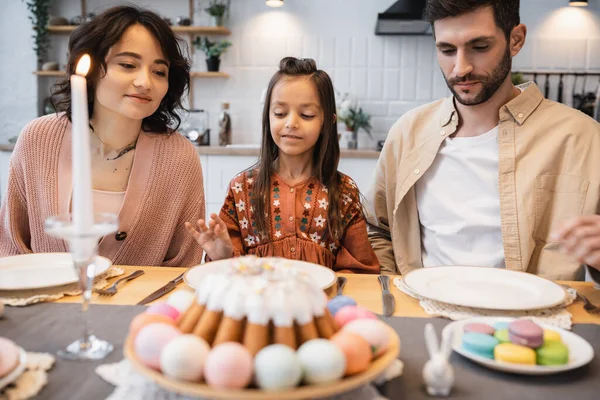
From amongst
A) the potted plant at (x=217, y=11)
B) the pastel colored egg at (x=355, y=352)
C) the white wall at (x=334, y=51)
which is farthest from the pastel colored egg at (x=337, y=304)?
the potted plant at (x=217, y=11)

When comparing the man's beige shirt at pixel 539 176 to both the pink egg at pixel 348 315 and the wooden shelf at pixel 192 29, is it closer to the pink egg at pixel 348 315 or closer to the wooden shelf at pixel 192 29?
the pink egg at pixel 348 315

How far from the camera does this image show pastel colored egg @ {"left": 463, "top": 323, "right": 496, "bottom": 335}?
2.66ft

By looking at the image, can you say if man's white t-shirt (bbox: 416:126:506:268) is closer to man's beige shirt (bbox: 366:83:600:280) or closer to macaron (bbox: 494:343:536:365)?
man's beige shirt (bbox: 366:83:600:280)

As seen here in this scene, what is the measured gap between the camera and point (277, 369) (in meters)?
0.56

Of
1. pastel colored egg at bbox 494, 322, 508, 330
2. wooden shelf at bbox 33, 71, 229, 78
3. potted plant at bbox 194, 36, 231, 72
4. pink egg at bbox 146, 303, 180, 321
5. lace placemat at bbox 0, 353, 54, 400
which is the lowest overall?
lace placemat at bbox 0, 353, 54, 400

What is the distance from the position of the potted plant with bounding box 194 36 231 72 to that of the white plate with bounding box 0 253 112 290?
3.15 meters

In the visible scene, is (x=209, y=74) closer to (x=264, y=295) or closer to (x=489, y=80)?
(x=489, y=80)

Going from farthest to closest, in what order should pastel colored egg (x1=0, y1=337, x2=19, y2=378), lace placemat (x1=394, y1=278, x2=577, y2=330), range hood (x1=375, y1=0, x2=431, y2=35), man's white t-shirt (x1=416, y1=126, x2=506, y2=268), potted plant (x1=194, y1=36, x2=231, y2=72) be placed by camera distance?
1. potted plant (x1=194, y1=36, x2=231, y2=72)
2. range hood (x1=375, y1=0, x2=431, y2=35)
3. man's white t-shirt (x1=416, y1=126, x2=506, y2=268)
4. lace placemat (x1=394, y1=278, x2=577, y2=330)
5. pastel colored egg (x1=0, y1=337, x2=19, y2=378)

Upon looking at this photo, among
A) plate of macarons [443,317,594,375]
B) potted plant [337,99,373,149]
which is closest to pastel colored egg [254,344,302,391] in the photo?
plate of macarons [443,317,594,375]

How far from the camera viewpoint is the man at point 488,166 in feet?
4.98

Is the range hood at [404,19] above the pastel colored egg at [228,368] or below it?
above

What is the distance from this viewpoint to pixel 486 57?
154cm

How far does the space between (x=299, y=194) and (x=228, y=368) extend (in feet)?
3.94

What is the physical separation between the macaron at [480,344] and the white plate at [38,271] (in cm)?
76
